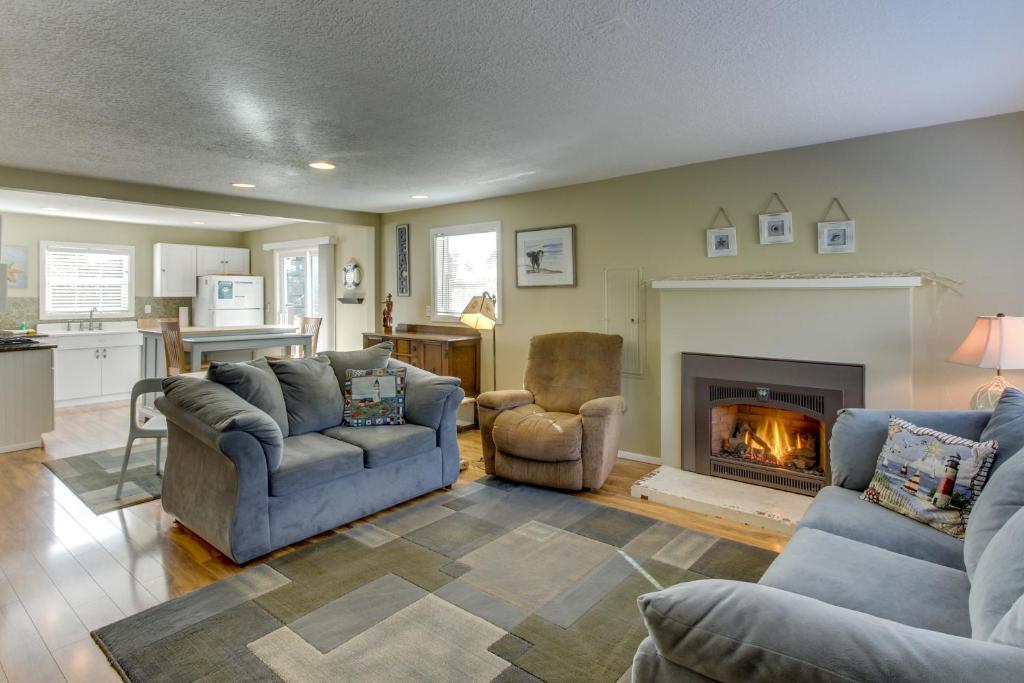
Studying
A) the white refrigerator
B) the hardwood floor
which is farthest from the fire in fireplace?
the white refrigerator

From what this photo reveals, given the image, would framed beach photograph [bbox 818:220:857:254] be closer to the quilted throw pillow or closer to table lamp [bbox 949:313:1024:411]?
table lamp [bbox 949:313:1024:411]

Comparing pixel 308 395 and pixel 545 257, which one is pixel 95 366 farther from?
pixel 545 257

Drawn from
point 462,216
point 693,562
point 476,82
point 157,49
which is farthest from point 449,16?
point 462,216

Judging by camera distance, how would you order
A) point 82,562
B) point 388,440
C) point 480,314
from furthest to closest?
point 480,314 < point 388,440 < point 82,562

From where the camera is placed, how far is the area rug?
2.02 meters

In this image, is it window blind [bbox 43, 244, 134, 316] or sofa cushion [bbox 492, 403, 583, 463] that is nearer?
sofa cushion [bbox 492, 403, 583, 463]

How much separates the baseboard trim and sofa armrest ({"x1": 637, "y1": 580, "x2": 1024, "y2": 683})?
3.47m

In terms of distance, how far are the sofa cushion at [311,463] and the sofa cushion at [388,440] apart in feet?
0.25

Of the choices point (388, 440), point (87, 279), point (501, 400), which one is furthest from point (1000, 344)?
point (87, 279)

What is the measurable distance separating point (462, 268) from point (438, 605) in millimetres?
3755

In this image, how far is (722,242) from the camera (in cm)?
400

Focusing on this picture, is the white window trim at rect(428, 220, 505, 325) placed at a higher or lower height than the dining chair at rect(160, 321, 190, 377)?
higher

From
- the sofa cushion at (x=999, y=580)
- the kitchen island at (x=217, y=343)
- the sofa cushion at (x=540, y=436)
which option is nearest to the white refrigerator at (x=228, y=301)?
the kitchen island at (x=217, y=343)

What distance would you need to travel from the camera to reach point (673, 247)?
13.9 ft
